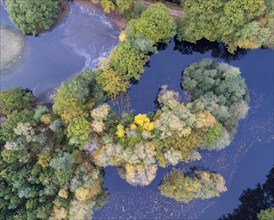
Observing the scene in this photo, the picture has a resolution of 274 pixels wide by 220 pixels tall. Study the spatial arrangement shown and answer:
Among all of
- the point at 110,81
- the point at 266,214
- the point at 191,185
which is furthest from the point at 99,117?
the point at 266,214

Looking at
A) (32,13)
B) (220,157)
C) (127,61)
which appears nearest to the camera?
(127,61)

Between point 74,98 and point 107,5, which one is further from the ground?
point 107,5

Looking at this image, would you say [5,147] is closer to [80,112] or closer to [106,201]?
[80,112]

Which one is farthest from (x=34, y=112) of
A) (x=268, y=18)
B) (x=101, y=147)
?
(x=268, y=18)

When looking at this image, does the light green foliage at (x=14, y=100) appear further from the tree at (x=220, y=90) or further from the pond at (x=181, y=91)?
the tree at (x=220, y=90)

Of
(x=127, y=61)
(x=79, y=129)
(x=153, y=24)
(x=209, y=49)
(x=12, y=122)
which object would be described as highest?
(x=153, y=24)

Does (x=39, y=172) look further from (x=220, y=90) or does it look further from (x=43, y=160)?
(x=220, y=90)

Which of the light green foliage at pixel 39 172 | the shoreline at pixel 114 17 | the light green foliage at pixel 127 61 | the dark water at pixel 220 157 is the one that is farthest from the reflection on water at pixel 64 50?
the dark water at pixel 220 157
